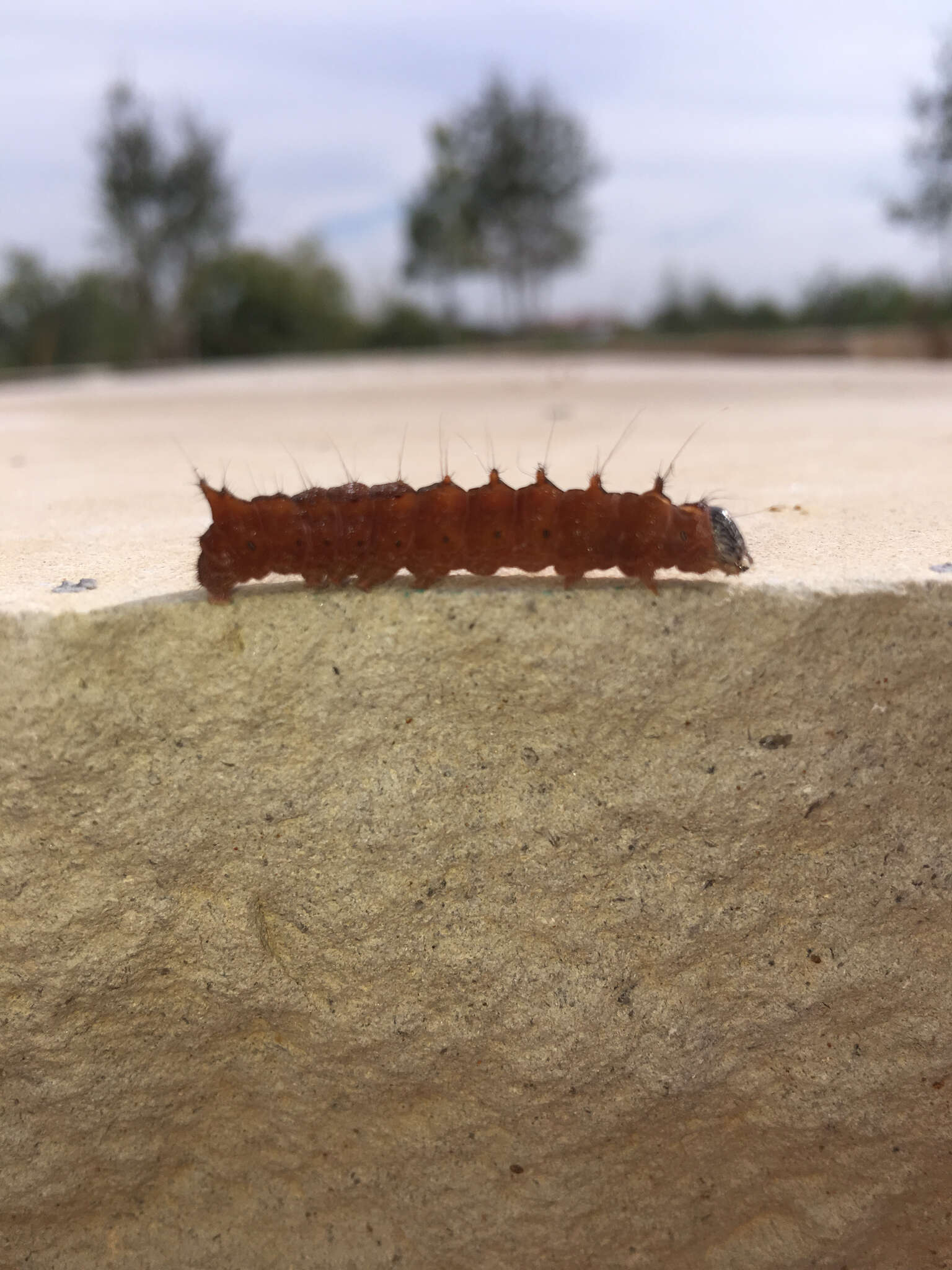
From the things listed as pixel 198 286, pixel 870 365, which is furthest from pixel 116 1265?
pixel 198 286

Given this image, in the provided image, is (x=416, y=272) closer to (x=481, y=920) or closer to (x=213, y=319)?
(x=213, y=319)

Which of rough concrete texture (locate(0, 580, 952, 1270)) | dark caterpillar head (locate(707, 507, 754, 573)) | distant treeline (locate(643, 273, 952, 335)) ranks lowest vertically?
rough concrete texture (locate(0, 580, 952, 1270))

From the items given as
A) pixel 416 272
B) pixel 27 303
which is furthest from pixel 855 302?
pixel 27 303

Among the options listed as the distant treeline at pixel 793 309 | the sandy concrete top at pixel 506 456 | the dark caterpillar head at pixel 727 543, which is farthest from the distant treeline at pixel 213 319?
the dark caterpillar head at pixel 727 543

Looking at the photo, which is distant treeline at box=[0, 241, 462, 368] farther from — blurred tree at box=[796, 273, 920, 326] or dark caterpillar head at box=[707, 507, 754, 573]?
dark caterpillar head at box=[707, 507, 754, 573]

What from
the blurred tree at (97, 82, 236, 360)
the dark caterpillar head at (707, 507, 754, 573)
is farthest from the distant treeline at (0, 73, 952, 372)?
the dark caterpillar head at (707, 507, 754, 573)

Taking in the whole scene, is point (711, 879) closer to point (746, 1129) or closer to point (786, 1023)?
point (786, 1023)
